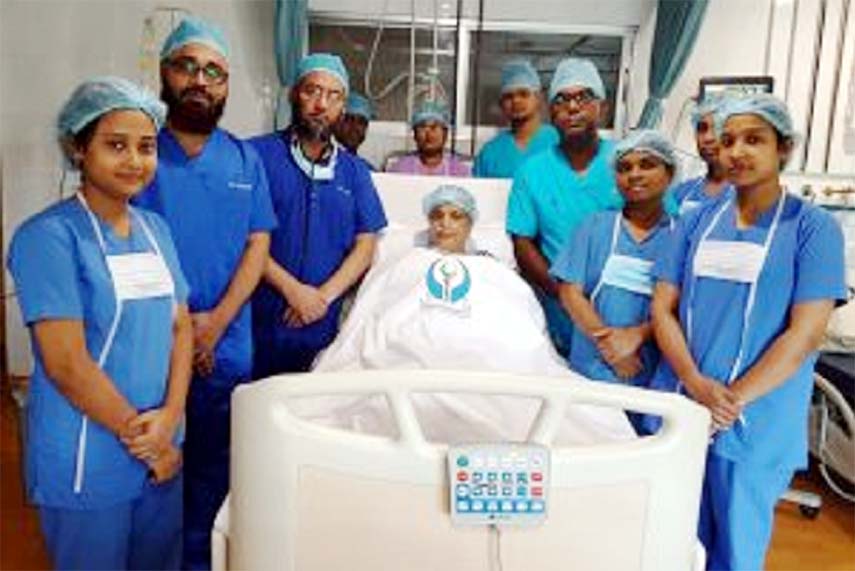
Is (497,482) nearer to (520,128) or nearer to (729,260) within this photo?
(729,260)

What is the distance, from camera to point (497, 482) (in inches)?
36.6

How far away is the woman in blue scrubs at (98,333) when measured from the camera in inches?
55.2

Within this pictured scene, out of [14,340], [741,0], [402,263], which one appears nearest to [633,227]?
[402,263]

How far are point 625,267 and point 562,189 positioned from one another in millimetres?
486

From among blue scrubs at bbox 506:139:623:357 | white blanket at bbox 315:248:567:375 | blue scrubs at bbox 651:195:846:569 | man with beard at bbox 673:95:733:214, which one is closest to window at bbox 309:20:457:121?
blue scrubs at bbox 506:139:623:357

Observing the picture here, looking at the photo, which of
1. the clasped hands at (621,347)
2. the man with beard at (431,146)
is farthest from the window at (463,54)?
the clasped hands at (621,347)

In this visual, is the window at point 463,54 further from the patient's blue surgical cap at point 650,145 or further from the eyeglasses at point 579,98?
the patient's blue surgical cap at point 650,145

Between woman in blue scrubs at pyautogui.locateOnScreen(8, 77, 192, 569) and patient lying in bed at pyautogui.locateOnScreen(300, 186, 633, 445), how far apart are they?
350 mm

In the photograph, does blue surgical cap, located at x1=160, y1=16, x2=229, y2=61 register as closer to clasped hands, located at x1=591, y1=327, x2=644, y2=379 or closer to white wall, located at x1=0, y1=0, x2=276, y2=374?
clasped hands, located at x1=591, y1=327, x2=644, y2=379

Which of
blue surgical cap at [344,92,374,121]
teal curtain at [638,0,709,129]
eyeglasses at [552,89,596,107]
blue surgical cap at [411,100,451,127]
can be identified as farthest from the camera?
teal curtain at [638,0,709,129]

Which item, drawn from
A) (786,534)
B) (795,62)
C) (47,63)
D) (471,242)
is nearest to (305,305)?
(471,242)

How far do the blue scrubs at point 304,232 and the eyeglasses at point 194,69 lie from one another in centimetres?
33

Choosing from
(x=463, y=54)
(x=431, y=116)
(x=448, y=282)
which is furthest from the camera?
(x=463, y=54)

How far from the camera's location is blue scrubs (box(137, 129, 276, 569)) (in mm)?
1897
